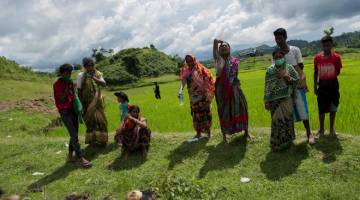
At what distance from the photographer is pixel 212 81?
697 cm

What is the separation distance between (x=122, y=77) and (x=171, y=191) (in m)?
32.3

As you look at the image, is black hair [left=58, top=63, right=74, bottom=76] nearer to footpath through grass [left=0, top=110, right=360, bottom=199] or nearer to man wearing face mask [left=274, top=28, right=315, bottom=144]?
footpath through grass [left=0, top=110, right=360, bottom=199]

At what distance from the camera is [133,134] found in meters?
6.91

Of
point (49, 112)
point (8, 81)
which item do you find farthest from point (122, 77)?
point (49, 112)

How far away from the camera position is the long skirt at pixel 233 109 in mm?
6445

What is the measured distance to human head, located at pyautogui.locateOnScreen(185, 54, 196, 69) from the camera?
679 centimetres

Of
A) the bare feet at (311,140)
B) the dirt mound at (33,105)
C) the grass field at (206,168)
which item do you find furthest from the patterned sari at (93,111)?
the dirt mound at (33,105)

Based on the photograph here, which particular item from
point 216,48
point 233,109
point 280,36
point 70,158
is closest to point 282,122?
point 233,109

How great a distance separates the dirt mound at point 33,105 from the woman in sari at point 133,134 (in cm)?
994

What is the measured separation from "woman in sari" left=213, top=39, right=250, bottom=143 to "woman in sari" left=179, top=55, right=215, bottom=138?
385 millimetres

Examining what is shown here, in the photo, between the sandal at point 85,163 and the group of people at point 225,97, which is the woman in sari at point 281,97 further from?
the sandal at point 85,163

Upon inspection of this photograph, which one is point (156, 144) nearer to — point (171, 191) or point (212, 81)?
point (212, 81)

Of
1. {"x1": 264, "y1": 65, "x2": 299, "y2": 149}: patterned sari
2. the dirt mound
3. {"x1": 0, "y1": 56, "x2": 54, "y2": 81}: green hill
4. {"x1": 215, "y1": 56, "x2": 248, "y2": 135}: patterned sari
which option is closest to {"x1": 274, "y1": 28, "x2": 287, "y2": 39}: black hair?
{"x1": 264, "y1": 65, "x2": 299, "y2": 149}: patterned sari

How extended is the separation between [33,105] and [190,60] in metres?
11.5
